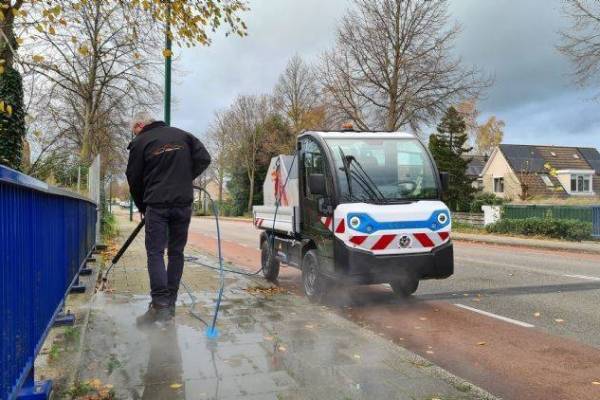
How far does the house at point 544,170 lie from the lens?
48.4 metres

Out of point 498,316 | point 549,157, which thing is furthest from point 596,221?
point 549,157

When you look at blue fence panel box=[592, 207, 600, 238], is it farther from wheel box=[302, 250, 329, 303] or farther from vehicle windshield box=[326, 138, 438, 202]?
wheel box=[302, 250, 329, 303]

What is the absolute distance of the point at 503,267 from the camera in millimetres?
11539

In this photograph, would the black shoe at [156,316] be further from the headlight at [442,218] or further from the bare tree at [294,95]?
the bare tree at [294,95]

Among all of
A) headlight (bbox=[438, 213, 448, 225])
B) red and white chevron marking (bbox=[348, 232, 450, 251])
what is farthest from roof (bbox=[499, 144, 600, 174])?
red and white chevron marking (bbox=[348, 232, 450, 251])

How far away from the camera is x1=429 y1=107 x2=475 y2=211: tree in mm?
43312

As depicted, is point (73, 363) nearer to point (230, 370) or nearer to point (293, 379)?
point (230, 370)

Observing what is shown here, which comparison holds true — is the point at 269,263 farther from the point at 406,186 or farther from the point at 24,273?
the point at 24,273

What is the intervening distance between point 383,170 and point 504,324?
2.43 m

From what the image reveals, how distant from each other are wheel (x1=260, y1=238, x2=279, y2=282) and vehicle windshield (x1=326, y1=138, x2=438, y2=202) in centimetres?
269

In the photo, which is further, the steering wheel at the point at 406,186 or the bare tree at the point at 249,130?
Result: the bare tree at the point at 249,130

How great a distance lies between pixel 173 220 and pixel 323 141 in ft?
8.51

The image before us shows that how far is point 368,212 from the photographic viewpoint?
6609mm

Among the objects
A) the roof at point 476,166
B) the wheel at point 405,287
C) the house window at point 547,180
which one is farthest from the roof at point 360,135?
the roof at point 476,166
